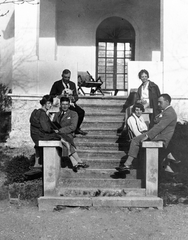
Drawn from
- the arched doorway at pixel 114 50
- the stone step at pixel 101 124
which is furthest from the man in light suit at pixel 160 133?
the arched doorway at pixel 114 50

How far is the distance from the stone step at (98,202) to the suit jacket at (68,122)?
4.41 feet

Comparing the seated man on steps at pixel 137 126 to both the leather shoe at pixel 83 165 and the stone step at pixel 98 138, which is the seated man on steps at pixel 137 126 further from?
the stone step at pixel 98 138

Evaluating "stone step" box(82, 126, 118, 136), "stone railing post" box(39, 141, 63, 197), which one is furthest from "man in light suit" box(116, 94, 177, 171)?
"stone step" box(82, 126, 118, 136)

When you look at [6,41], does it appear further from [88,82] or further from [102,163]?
[102,163]

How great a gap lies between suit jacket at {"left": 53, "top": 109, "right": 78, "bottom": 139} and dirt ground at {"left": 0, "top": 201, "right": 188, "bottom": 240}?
1531 mm

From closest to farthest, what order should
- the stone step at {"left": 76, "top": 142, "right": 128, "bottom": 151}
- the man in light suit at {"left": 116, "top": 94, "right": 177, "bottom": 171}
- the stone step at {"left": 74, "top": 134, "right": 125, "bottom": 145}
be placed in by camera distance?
1. the man in light suit at {"left": 116, "top": 94, "right": 177, "bottom": 171}
2. the stone step at {"left": 76, "top": 142, "right": 128, "bottom": 151}
3. the stone step at {"left": 74, "top": 134, "right": 125, "bottom": 145}

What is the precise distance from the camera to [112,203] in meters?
5.90

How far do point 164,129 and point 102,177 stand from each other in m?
1.48

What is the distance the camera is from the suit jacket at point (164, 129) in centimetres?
Answer: 641

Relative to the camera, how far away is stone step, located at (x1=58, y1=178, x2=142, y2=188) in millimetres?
Result: 6488

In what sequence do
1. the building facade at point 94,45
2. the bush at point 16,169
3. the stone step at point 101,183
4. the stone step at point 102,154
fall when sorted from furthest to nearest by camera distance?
the building facade at point 94,45 < the stone step at point 102,154 < the bush at point 16,169 < the stone step at point 101,183

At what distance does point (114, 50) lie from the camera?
43.8ft

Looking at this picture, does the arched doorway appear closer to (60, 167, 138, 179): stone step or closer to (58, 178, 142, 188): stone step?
(60, 167, 138, 179): stone step

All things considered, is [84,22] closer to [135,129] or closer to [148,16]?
[148,16]
